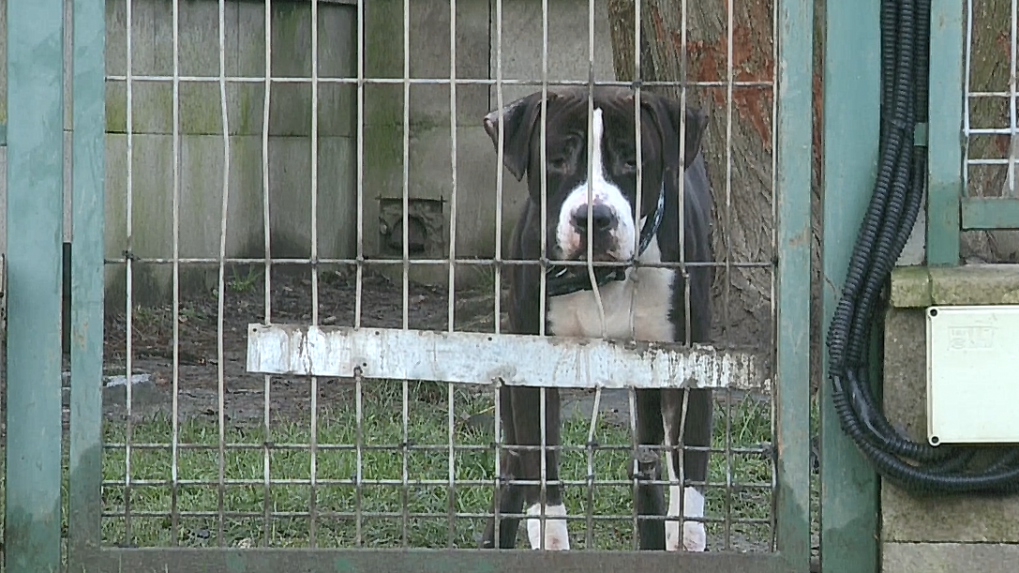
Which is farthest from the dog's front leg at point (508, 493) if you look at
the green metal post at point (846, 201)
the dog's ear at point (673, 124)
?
the green metal post at point (846, 201)

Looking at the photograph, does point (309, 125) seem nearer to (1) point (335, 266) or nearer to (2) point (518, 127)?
(1) point (335, 266)

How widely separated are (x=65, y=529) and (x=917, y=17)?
7.60ft

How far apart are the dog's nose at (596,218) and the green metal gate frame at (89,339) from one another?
42 cm

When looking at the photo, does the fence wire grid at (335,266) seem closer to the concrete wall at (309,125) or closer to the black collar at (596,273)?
the concrete wall at (309,125)

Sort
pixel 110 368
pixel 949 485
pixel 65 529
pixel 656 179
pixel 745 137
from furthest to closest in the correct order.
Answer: pixel 110 368 < pixel 745 137 < pixel 656 179 < pixel 65 529 < pixel 949 485

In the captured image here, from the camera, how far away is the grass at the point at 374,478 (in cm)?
463

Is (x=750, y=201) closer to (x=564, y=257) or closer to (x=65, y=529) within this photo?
(x=564, y=257)

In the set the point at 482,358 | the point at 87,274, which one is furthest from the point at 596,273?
the point at 87,274

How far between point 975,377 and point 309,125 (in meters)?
7.62

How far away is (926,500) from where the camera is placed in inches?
141

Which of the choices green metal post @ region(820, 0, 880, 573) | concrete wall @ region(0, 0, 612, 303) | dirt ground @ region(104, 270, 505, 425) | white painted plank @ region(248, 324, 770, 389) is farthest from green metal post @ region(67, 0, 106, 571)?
concrete wall @ region(0, 0, 612, 303)

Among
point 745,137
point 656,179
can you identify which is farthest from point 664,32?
point 656,179

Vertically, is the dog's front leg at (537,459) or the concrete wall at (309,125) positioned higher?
the concrete wall at (309,125)

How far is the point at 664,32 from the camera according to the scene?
6648 millimetres
